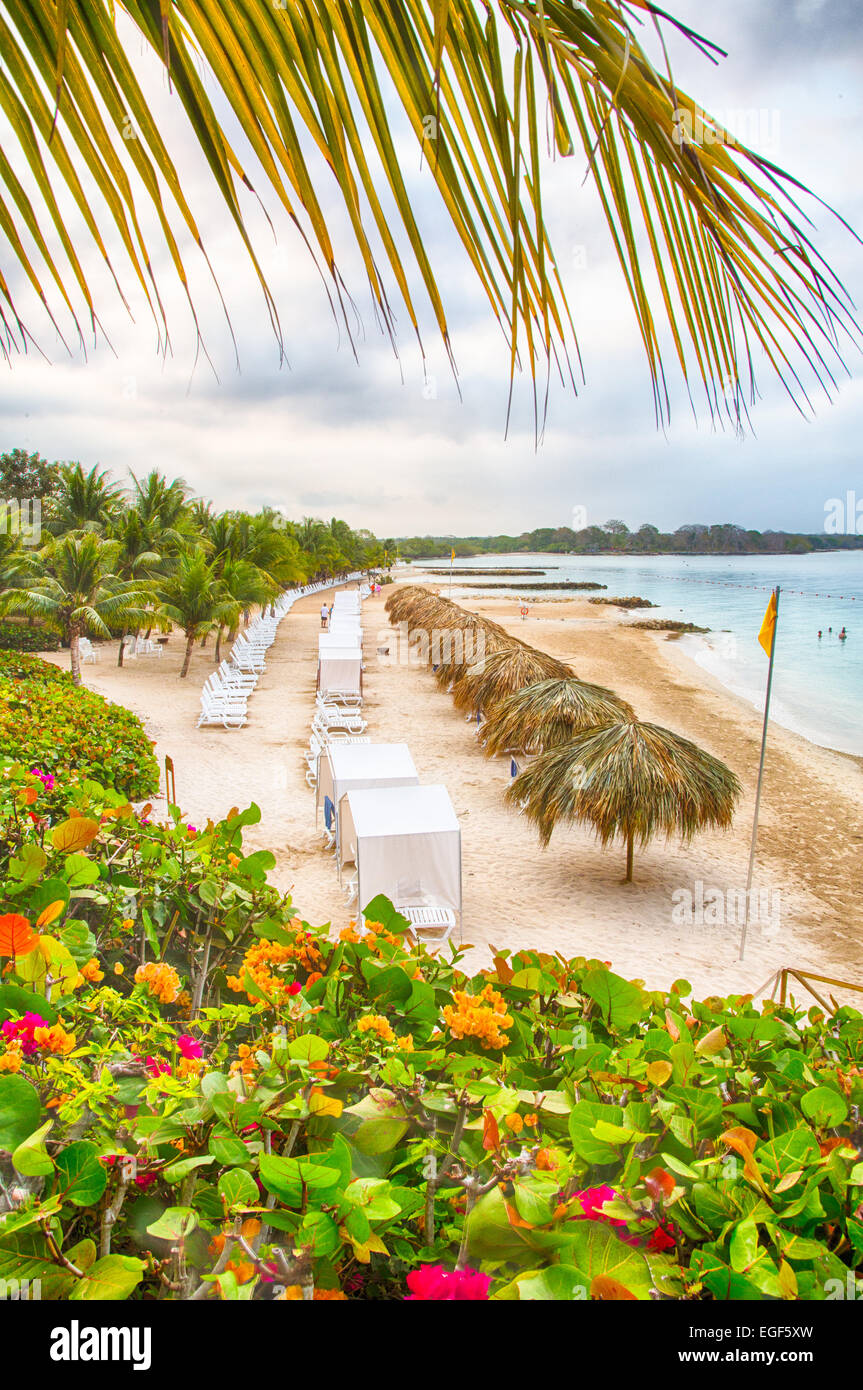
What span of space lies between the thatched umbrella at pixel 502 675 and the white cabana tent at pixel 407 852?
801cm

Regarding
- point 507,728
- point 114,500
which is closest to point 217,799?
point 507,728

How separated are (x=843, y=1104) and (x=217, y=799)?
11.0 metres

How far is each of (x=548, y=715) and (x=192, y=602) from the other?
13.3 metres

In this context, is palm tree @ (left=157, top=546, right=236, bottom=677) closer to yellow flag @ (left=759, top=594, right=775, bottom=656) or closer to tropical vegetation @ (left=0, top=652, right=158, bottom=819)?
tropical vegetation @ (left=0, top=652, right=158, bottom=819)

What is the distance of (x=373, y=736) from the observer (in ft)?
53.4

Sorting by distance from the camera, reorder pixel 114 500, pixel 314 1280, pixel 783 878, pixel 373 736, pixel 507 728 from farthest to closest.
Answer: pixel 114 500, pixel 373 736, pixel 507 728, pixel 783 878, pixel 314 1280

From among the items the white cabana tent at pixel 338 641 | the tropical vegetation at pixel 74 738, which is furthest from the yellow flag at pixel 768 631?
the white cabana tent at pixel 338 641

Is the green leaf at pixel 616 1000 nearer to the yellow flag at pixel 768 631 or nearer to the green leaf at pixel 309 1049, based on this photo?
the green leaf at pixel 309 1049

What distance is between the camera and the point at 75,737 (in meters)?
8.26

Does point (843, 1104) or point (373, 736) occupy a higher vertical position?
point (843, 1104)

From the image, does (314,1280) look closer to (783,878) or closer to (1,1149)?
(1,1149)

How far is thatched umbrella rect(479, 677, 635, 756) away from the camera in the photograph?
1250 centimetres

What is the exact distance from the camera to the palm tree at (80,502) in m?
30.2
